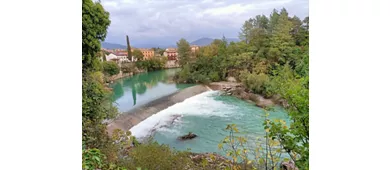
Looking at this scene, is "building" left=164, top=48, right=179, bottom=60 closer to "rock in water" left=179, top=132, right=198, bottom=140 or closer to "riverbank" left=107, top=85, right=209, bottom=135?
"riverbank" left=107, top=85, right=209, bottom=135

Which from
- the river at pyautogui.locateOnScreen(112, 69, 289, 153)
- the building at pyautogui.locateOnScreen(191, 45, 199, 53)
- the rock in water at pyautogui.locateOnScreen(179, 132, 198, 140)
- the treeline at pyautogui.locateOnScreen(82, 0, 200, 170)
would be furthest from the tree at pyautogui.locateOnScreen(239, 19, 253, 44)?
the treeline at pyautogui.locateOnScreen(82, 0, 200, 170)

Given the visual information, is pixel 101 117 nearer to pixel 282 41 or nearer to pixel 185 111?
pixel 185 111

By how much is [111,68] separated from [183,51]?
0.65 m

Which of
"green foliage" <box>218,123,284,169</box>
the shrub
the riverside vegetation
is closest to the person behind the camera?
"green foliage" <box>218,123,284,169</box>

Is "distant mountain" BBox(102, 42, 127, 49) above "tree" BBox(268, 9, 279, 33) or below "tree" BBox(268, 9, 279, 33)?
below

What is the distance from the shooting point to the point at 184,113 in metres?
2.75

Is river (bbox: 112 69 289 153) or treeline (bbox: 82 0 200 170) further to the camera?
river (bbox: 112 69 289 153)

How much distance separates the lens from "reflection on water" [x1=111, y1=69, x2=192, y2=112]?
2.65 m

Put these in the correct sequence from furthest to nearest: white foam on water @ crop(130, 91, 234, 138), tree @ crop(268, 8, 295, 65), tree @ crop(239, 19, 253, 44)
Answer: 1. white foam on water @ crop(130, 91, 234, 138)
2. tree @ crop(239, 19, 253, 44)
3. tree @ crop(268, 8, 295, 65)

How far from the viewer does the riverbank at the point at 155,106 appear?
8.94 feet

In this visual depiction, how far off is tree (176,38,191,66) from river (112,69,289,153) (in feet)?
0.39

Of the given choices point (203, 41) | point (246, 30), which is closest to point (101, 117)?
point (203, 41)
